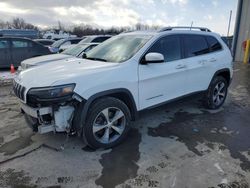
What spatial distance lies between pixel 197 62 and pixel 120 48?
164cm

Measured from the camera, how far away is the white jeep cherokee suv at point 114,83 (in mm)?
2898

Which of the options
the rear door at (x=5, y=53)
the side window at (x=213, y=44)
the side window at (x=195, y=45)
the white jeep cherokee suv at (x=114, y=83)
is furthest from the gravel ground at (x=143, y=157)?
the rear door at (x=5, y=53)

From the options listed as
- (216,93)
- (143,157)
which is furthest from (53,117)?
(216,93)

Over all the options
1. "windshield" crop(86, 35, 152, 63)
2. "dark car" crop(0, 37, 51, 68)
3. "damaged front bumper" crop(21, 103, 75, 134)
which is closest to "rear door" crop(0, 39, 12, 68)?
"dark car" crop(0, 37, 51, 68)

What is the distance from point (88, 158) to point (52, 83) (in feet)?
3.93

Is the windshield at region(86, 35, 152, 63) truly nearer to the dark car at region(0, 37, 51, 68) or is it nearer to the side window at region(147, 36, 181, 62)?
the side window at region(147, 36, 181, 62)

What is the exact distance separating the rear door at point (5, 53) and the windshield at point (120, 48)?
302 inches

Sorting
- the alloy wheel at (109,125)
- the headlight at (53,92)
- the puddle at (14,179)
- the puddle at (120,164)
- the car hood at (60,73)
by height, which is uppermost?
the car hood at (60,73)

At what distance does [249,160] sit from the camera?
3111 mm

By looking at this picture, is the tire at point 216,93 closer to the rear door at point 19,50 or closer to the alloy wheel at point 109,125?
the alloy wheel at point 109,125

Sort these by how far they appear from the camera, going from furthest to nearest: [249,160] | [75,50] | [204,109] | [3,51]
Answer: [3,51] < [75,50] < [204,109] < [249,160]

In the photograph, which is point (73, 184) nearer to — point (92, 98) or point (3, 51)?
point (92, 98)

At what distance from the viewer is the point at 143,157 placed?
319 centimetres

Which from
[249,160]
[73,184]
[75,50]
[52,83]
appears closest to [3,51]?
[75,50]
